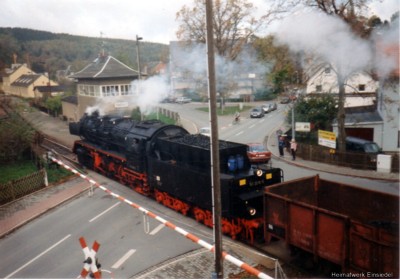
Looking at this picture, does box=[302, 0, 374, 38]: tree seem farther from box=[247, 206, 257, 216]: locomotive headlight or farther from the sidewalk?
box=[247, 206, 257, 216]: locomotive headlight

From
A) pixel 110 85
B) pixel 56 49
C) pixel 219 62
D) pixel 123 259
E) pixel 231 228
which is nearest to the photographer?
pixel 123 259

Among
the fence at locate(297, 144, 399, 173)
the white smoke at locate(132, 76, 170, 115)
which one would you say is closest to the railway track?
the white smoke at locate(132, 76, 170, 115)

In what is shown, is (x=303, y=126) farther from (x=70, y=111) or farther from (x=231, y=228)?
(x=70, y=111)

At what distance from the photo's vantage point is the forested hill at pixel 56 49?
19763mm

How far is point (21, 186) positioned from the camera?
49.4 feet

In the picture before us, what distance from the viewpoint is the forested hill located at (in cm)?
1976

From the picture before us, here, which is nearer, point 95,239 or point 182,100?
point 95,239

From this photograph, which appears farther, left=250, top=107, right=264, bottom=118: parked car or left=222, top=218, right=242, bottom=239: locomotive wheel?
left=250, top=107, right=264, bottom=118: parked car

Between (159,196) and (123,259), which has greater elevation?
(159,196)

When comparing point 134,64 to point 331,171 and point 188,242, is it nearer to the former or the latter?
point 331,171

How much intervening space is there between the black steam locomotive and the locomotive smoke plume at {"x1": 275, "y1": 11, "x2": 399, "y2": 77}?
16.9 ft

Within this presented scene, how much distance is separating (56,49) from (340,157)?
24.7 metres

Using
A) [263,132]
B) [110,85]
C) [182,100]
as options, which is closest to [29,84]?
[110,85]

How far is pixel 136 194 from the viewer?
48.8 ft
